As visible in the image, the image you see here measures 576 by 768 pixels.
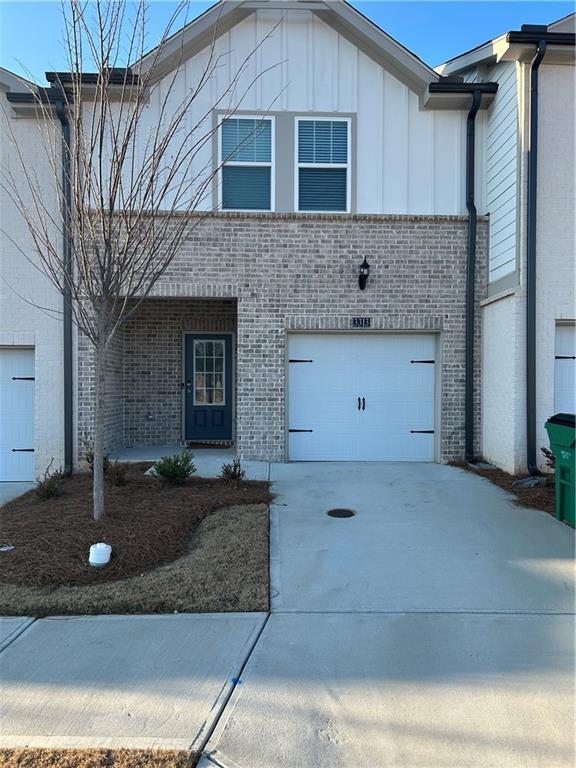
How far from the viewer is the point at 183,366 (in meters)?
10.6

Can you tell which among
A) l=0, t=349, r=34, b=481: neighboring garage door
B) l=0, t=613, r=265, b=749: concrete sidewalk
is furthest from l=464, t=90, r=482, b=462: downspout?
l=0, t=349, r=34, b=481: neighboring garage door

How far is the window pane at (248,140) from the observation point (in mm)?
8750

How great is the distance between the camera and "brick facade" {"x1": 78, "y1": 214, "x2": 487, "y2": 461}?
8.83 meters

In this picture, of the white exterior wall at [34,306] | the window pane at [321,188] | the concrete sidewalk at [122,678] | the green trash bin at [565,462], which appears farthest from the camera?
the window pane at [321,188]

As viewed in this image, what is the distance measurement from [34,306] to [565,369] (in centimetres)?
841

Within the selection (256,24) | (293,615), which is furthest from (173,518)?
(256,24)

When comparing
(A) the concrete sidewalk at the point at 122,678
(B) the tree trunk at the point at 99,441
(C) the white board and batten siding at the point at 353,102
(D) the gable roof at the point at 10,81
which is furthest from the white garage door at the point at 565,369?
(D) the gable roof at the point at 10,81

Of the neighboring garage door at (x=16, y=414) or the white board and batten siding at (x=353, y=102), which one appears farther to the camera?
the neighboring garage door at (x=16, y=414)

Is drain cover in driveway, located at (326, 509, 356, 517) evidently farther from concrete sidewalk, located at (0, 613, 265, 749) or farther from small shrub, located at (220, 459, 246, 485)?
concrete sidewalk, located at (0, 613, 265, 749)

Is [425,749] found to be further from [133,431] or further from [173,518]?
[133,431]

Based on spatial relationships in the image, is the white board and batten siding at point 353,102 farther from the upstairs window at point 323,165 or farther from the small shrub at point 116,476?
the small shrub at point 116,476

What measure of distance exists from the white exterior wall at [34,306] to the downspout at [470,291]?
6717 mm

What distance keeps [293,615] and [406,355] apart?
608 centimetres

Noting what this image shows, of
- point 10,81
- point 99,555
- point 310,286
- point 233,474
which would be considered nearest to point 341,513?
point 233,474
